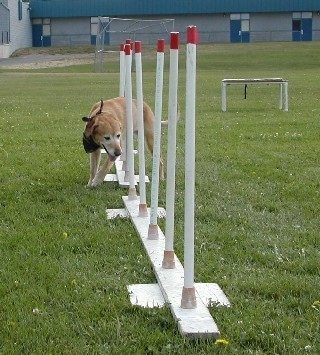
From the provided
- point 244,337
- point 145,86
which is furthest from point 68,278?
point 145,86

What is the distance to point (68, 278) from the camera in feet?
17.4

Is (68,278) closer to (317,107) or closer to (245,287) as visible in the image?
(245,287)

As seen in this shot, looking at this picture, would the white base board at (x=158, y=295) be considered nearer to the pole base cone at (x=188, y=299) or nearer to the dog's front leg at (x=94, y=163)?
the pole base cone at (x=188, y=299)

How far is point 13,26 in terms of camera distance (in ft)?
230

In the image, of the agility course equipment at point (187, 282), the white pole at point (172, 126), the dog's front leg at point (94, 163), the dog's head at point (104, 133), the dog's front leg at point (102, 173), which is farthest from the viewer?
the dog's front leg at point (94, 163)

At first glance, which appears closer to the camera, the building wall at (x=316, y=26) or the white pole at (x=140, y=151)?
the white pole at (x=140, y=151)

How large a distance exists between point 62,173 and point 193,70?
5382 millimetres

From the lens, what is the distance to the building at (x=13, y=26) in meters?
67.9

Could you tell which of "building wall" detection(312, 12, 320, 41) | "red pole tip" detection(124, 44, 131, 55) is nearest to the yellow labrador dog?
"red pole tip" detection(124, 44, 131, 55)

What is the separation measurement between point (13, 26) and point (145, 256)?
221ft

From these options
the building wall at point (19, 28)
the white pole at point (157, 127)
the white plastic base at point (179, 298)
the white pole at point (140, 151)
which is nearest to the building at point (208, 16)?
the building wall at point (19, 28)

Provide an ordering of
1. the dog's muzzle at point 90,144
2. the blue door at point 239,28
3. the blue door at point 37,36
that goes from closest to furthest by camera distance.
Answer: the dog's muzzle at point 90,144
the blue door at point 239,28
the blue door at point 37,36

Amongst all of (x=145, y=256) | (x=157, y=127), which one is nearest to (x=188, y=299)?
(x=145, y=256)

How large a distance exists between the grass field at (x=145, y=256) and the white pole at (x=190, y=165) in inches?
7.5
